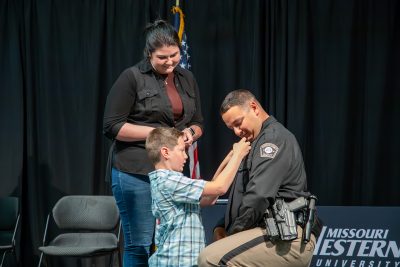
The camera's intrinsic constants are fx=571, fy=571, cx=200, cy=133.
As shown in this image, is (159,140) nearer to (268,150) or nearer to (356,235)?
(268,150)

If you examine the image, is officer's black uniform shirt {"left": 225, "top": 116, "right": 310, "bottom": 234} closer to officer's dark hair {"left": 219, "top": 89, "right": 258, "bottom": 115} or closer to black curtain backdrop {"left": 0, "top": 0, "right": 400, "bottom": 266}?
officer's dark hair {"left": 219, "top": 89, "right": 258, "bottom": 115}

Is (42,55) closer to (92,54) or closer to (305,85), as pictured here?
(92,54)

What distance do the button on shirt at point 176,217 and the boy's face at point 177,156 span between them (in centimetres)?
4

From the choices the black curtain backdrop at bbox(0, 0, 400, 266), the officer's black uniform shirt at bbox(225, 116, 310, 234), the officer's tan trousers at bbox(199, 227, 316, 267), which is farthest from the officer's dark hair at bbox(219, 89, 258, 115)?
the black curtain backdrop at bbox(0, 0, 400, 266)

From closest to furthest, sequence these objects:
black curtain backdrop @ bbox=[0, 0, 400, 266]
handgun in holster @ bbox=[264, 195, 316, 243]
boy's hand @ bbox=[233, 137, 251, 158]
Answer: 1. handgun in holster @ bbox=[264, 195, 316, 243]
2. boy's hand @ bbox=[233, 137, 251, 158]
3. black curtain backdrop @ bbox=[0, 0, 400, 266]

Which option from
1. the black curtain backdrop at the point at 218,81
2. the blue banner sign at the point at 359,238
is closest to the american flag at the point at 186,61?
the black curtain backdrop at the point at 218,81

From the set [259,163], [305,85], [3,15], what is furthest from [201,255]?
[3,15]

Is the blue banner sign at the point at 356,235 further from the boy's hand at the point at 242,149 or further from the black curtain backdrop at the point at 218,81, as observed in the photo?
the boy's hand at the point at 242,149

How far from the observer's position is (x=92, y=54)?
5.79 m

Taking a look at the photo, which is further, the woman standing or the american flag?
the american flag

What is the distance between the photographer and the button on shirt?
305cm

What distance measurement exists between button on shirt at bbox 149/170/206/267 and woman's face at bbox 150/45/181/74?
2.02ft

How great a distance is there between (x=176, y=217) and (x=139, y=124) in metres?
0.60

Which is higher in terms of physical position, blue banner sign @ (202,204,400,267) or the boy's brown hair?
the boy's brown hair
